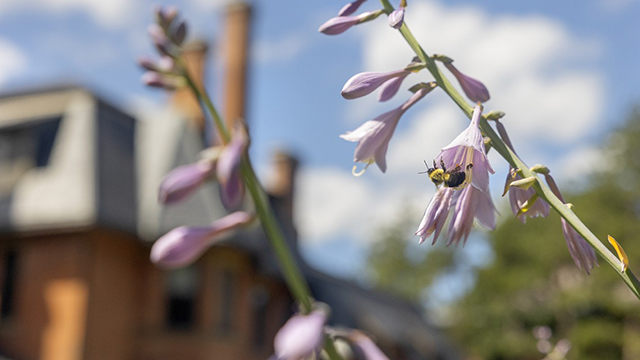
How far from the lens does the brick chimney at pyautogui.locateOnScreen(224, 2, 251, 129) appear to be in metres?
24.0

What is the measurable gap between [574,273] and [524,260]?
261 cm

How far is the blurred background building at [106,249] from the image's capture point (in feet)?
58.7

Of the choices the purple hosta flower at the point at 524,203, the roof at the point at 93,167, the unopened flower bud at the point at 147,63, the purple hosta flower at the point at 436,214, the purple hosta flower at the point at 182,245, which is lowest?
the roof at the point at 93,167

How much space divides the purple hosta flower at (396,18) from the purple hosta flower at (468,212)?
0.85ft

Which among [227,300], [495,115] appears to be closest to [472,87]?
[495,115]

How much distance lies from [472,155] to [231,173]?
363mm

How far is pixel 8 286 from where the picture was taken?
18.5 m

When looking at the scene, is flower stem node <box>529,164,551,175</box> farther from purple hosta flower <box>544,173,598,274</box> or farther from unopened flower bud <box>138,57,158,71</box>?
unopened flower bud <box>138,57,158,71</box>

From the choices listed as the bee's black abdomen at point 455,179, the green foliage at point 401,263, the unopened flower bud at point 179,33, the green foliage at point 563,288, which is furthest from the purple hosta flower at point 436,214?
the green foliage at point 401,263

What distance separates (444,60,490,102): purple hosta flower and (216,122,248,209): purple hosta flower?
1.17 ft

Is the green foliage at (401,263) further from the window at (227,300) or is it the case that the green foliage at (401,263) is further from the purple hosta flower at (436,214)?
the purple hosta flower at (436,214)

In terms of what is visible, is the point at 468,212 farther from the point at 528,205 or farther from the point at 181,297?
the point at 181,297

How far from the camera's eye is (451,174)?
45.6 inches

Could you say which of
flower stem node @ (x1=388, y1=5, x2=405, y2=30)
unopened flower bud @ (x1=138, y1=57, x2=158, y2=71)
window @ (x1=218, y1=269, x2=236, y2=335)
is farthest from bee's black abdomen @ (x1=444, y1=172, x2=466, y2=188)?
window @ (x1=218, y1=269, x2=236, y2=335)
